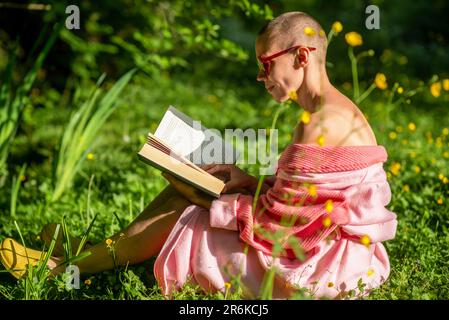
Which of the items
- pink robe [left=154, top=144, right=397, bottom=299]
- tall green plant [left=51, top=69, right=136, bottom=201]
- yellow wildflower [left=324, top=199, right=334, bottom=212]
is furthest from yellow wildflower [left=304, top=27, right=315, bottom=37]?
tall green plant [left=51, top=69, right=136, bottom=201]

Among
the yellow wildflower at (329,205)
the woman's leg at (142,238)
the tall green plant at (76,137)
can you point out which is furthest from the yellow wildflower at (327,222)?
the tall green plant at (76,137)

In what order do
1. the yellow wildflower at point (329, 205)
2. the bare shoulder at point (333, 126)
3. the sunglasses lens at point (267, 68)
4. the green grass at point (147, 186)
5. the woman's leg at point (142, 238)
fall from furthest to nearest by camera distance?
1. the green grass at point (147, 186)
2. the woman's leg at point (142, 238)
3. the sunglasses lens at point (267, 68)
4. the bare shoulder at point (333, 126)
5. the yellow wildflower at point (329, 205)

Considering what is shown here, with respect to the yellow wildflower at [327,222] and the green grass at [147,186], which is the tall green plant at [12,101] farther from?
the yellow wildflower at [327,222]

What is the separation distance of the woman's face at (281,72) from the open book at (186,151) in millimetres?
310

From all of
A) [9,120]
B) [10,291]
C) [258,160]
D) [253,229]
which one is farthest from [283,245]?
[9,120]

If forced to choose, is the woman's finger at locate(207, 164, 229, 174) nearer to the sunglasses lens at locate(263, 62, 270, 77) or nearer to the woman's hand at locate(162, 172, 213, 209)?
the woman's hand at locate(162, 172, 213, 209)

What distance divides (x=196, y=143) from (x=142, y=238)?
44cm

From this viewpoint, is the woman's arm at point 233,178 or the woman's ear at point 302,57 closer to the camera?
the woman's ear at point 302,57

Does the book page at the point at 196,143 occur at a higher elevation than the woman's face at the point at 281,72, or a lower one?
lower

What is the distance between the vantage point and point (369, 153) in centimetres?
242

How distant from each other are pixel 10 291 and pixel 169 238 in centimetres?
76

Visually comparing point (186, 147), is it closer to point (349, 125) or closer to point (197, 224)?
point (197, 224)

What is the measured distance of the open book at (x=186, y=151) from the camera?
238 cm

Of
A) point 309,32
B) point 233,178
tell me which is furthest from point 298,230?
point 309,32
